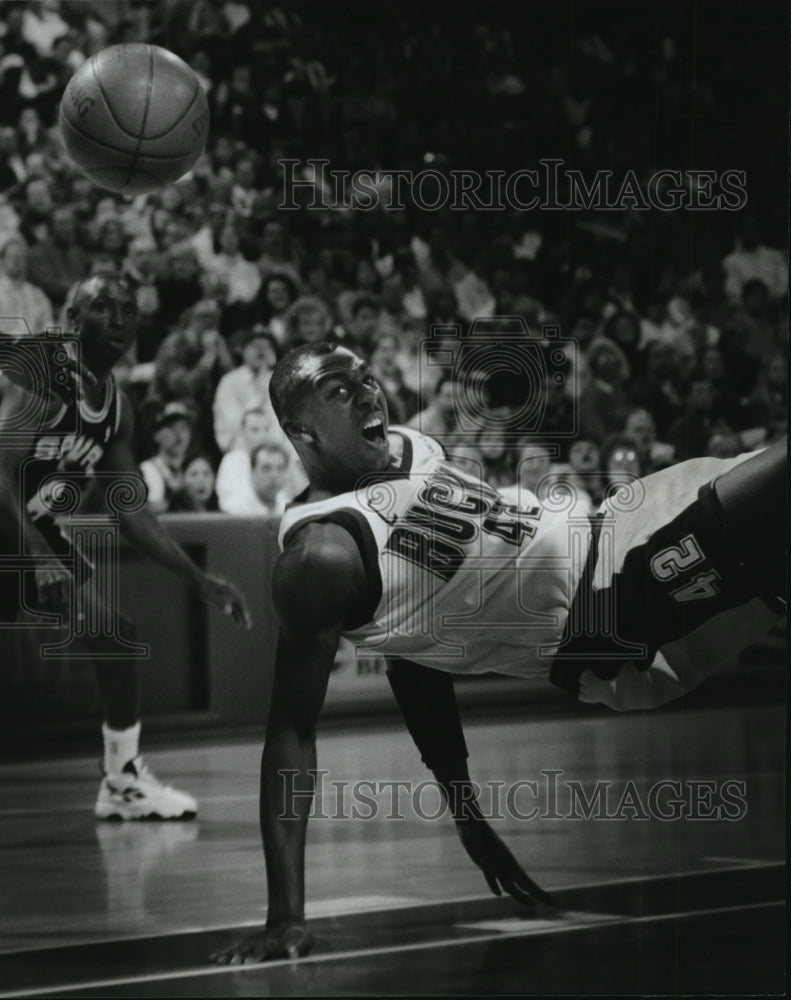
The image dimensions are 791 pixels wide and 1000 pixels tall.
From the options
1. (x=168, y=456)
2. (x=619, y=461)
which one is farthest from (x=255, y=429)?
(x=619, y=461)

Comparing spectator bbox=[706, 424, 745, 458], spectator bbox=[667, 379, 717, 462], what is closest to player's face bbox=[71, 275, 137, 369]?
spectator bbox=[667, 379, 717, 462]

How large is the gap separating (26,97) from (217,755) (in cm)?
Answer: 205

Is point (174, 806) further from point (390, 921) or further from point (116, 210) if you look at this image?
point (116, 210)

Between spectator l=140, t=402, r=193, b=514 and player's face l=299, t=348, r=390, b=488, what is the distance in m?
0.82

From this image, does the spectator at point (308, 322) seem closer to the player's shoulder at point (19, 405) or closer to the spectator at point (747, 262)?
the player's shoulder at point (19, 405)

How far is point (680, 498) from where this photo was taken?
375 cm

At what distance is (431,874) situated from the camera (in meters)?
3.85

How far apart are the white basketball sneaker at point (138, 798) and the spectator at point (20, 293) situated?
1290 mm

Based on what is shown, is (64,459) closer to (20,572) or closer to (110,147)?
(20,572)

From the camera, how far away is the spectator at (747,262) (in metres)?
4.37

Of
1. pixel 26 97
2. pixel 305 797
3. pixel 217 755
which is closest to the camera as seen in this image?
pixel 305 797

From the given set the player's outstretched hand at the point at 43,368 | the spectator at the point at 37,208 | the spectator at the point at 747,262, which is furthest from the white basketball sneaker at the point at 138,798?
the spectator at the point at 747,262

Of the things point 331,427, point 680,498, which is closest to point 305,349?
point 331,427

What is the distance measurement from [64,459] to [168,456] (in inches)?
15.0
